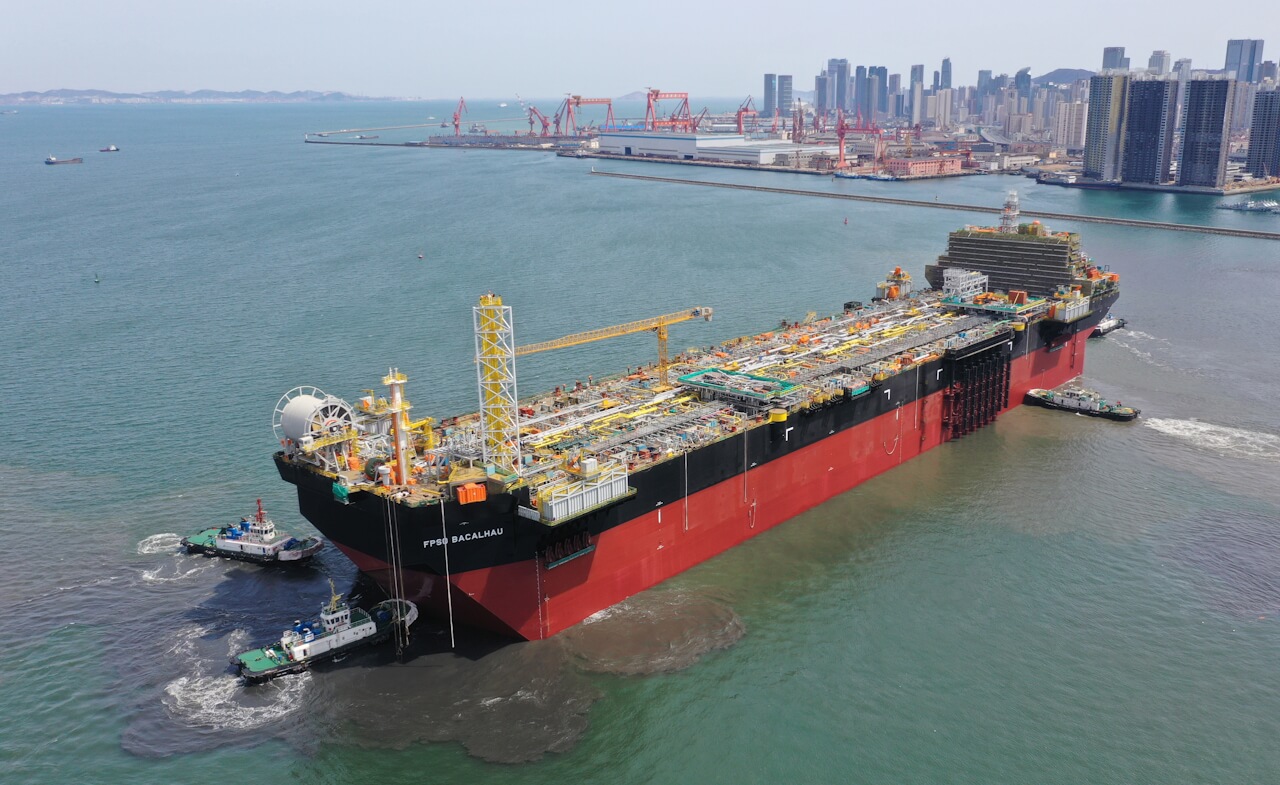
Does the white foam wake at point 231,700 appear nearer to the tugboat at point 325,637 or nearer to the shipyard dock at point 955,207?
the tugboat at point 325,637

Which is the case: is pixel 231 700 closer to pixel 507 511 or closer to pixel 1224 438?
pixel 507 511

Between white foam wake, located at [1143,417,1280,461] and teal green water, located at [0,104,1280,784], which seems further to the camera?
white foam wake, located at [1143,417,1280,461]

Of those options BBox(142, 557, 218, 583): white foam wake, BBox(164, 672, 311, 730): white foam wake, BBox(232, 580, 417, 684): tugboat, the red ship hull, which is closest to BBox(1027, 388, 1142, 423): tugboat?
the red ship hull

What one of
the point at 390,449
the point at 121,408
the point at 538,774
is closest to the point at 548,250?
the point at 121,408

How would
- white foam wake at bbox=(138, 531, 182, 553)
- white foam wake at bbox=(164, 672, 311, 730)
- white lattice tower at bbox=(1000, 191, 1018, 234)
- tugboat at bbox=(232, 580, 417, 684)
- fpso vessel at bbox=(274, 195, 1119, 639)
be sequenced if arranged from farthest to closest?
white lattice tower at bbox=(1000, 191, 1018, 234) → white foam wake at bbox=(138, 531, 182, 553) → fpso vessel at bbox=(274, 195, 1119, 639) → tugboat at bbox=(232, 580, 417, 684) → white foam wake at bbox=(164, 672, 311, 730)

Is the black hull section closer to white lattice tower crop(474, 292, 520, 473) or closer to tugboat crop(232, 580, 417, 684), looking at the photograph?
tugboat crop(232, 580, 417, 684)

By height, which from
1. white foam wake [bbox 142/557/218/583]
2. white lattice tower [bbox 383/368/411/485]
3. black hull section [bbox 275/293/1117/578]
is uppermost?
white lattice tower [bbox 383/368/411/485]

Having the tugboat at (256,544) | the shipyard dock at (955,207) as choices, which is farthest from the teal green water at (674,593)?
the shipyard dock at (955,207)
